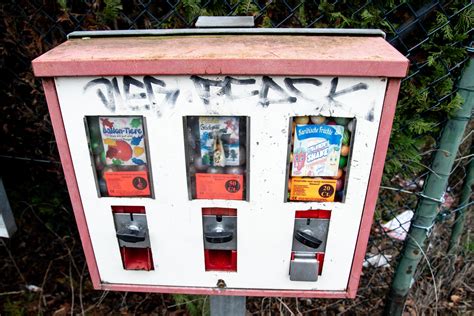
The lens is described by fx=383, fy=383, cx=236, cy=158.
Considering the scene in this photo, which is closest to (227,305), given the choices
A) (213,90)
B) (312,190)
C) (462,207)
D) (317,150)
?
(312,190)

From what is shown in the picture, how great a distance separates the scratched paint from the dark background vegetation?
0.61 meters

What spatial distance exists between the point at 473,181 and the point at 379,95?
1316mm

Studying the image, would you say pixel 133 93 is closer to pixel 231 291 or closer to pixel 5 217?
pixel 231 291

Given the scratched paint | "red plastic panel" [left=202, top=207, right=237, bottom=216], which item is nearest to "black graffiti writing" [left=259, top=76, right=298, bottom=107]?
the scratched paint

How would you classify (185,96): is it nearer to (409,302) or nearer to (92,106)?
(92,106)

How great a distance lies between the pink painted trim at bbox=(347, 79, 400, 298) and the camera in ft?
3.34

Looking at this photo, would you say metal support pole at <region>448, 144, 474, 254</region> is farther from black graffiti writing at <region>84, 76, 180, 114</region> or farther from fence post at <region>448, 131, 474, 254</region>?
black graffiti writing at <region>84, 76, 180, 114</region>

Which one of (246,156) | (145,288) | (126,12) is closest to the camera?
(246,156)

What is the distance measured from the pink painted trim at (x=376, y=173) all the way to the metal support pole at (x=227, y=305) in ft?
1.46

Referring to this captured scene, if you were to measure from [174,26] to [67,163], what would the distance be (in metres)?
0.77

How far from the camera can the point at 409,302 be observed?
2.29 meters

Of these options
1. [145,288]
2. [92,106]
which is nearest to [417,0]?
[92,106]

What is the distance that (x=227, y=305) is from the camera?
61.3 inches

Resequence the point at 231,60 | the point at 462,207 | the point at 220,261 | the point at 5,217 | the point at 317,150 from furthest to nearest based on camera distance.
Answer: the point at 462,207, the point at 5,217, the point at 220,261, the point at 317,150, the point at 231,60
